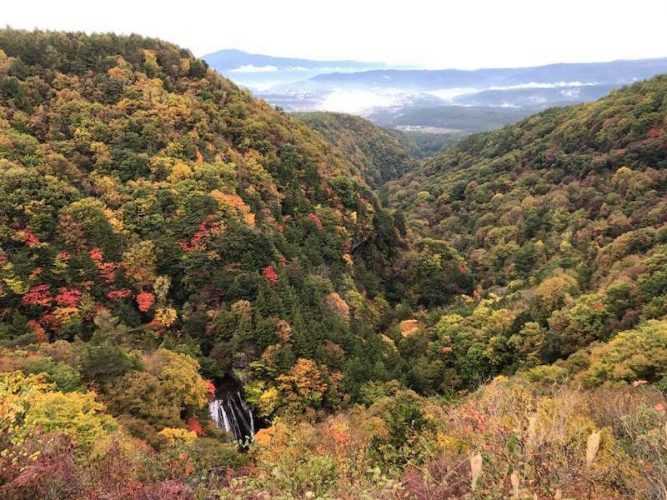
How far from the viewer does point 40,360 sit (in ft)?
95.0

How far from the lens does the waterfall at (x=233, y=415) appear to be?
3891 cm

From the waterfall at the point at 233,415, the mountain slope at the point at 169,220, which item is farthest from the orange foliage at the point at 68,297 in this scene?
the waterfall at the point at 233,415

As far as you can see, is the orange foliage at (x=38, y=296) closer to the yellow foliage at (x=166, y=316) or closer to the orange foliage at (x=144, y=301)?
the orange foliage at (x=144, y=301)

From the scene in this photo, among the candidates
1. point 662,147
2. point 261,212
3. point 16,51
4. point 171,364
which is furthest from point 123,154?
point 662,147

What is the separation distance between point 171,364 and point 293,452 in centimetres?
1594

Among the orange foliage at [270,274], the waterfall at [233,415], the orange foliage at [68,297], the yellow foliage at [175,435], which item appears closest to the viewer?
the yellow foliage at [175,435]

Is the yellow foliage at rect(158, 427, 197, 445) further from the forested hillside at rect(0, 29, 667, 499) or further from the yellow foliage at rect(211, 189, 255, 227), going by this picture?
the yellow foliage at rect(211, 189, 255, 227)

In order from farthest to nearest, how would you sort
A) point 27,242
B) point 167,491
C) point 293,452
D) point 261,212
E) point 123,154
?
point 261,212 → point 123,154 → point 27,242 → point 293,452 → point 167,491

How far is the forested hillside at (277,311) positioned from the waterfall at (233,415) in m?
Result: 0.68

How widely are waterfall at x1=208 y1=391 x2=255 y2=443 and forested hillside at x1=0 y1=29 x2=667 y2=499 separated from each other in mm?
684

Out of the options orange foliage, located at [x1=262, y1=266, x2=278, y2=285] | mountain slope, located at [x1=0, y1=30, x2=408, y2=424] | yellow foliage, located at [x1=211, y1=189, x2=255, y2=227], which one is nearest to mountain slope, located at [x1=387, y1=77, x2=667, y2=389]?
mountain slope, located at [x1=0, y1=30, x2=408, y2=424]

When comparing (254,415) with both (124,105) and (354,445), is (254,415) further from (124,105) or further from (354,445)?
(124,105)

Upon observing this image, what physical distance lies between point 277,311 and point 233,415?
1018 centimetres

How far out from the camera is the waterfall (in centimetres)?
3891
